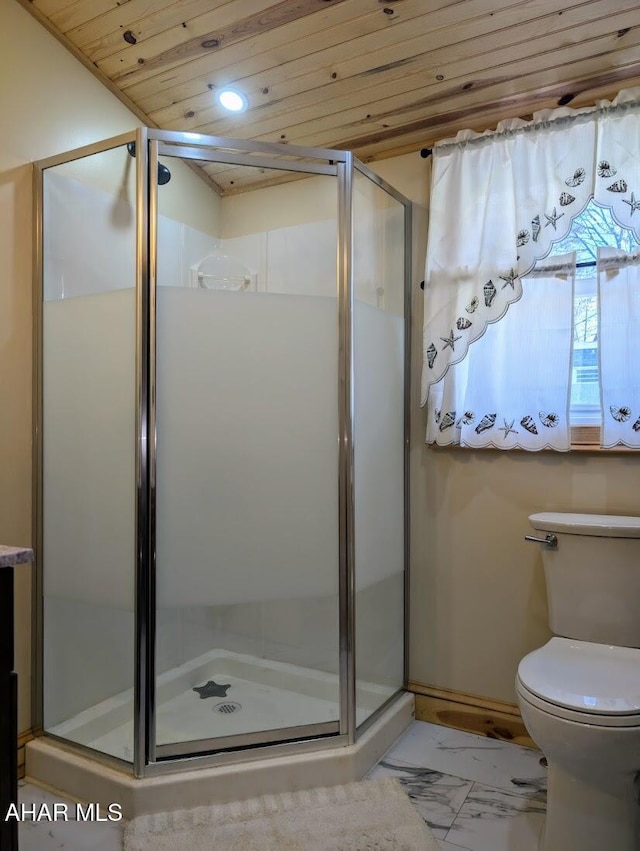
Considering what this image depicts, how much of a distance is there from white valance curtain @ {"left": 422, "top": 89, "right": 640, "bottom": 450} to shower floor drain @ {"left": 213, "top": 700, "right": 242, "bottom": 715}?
1165 millimetres

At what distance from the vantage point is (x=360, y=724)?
1.93 metres

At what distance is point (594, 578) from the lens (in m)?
1.77

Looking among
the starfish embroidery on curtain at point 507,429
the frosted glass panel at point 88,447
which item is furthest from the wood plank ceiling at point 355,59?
the starfish embroidery on curtain at point 507,429

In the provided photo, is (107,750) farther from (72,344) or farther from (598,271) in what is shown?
(598,271)

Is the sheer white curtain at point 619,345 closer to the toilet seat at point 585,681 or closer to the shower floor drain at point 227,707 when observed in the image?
the toilet seat at point 585,681

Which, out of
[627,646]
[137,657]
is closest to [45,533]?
[137,657]

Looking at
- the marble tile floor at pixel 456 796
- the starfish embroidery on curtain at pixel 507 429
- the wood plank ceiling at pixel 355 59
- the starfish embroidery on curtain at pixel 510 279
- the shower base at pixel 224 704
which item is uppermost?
the wood plank ceiling at pixel 355 59

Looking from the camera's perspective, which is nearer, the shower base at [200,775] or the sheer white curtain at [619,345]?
the shower base at [200,775]

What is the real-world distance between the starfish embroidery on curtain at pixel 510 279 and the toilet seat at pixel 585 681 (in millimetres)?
1129

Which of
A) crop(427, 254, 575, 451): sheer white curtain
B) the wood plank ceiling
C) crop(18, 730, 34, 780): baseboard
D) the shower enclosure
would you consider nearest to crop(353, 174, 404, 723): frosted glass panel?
the shower enclosure

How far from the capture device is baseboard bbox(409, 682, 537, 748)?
2.08 metres

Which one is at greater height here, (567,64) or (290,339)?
(567,64)

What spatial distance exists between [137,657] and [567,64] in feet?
7.30

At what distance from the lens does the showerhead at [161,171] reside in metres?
1.76
